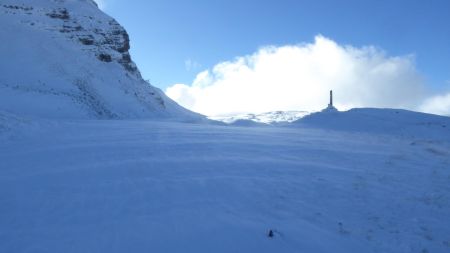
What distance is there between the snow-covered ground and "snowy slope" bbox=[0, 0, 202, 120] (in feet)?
38.6

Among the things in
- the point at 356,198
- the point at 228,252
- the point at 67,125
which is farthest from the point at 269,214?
the point at 67,125

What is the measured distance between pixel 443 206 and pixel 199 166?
4596 millimetres

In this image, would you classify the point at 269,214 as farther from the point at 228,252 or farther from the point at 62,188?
the point at 62,188

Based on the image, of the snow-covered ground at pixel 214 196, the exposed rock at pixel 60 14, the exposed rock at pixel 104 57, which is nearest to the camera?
the snow-covered ground at pixel 214 196

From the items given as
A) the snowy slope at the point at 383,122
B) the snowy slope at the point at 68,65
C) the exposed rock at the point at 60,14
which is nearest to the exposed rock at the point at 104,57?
the snowy slope at the point at 68,65

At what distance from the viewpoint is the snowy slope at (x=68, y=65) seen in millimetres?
22609

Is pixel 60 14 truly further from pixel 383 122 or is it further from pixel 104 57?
pixel 383 122

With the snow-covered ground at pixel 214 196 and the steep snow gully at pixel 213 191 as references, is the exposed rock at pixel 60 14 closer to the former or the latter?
the steep snow gully at pixel 213 191

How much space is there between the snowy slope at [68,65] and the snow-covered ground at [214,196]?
11.8 metres

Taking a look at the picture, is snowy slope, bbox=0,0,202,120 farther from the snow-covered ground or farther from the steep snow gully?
the snow-covered ground

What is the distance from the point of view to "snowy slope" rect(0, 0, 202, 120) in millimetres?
22609

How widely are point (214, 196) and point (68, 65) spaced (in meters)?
24.7

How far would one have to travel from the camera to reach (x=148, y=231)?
5.57 metres

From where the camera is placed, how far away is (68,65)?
28562 millimetres
